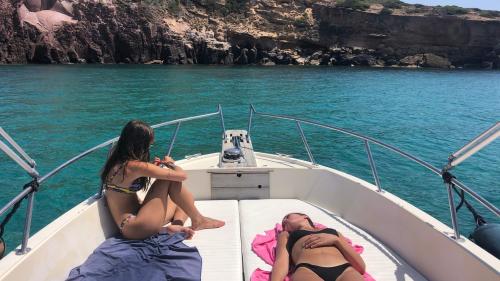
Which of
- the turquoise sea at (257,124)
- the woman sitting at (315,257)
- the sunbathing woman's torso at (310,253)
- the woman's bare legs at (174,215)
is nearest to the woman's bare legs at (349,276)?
the woman sitting at (315,257)

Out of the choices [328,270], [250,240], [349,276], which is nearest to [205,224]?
[250,240]

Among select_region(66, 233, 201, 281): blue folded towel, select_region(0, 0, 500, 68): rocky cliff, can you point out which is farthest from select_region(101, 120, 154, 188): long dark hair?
select_region(0, 0, 500, 68): rocky cliff

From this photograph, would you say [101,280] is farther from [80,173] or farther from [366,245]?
[80,173]

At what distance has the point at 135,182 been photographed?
3689 millimetres

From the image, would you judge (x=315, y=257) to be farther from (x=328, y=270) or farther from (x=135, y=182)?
(x=135, y=182)

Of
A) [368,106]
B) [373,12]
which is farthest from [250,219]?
[373,12]

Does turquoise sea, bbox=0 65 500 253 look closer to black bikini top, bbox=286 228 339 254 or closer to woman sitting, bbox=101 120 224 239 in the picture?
woman sitting, bbox=101 120 224 239

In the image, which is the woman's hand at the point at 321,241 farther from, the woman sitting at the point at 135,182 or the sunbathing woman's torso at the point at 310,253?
the woman sitting at the point at 135,182

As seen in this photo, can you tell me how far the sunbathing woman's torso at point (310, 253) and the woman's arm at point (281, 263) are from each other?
0.06 meters

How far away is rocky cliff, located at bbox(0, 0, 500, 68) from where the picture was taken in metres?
52.8

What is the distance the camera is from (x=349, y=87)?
101 ft

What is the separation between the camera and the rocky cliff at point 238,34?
52.8 meters

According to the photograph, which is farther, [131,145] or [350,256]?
[131,145]

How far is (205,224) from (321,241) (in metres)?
1.49
